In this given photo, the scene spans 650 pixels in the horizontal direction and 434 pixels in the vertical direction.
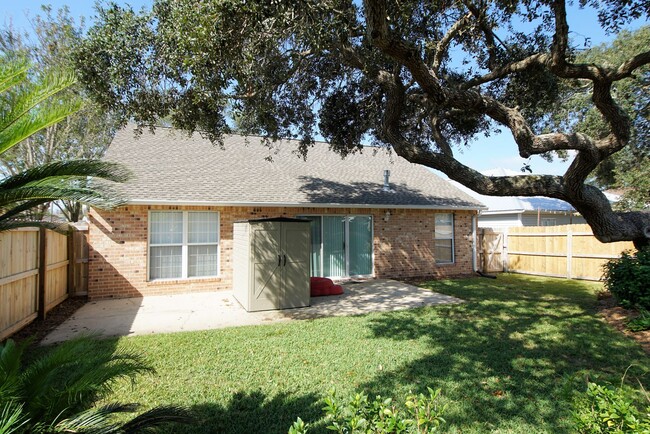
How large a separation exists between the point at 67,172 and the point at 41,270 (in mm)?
6175

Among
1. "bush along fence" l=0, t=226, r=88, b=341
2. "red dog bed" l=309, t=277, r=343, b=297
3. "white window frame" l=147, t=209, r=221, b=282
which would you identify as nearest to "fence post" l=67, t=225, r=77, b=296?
"bush along fence" l=0, t=226, r=88, b=341

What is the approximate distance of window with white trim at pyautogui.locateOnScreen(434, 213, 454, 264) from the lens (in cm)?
1438

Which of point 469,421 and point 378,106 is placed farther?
point 378,106

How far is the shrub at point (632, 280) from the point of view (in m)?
7.61

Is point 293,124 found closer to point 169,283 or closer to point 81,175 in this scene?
point 169,283

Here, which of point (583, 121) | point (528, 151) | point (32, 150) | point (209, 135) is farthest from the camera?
point (32, 150)

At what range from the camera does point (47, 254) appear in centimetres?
823

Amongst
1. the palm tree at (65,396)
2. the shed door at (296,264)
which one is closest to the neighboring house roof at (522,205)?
the shed door at (296,264)

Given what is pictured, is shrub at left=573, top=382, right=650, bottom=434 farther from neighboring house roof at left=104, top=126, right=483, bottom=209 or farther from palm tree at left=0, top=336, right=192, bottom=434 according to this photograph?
neighboring house roof at left=104, top=126, right=483, bottom=209

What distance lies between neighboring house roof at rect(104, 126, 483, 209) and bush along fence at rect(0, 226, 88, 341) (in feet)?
7.51

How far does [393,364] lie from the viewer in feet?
16.9

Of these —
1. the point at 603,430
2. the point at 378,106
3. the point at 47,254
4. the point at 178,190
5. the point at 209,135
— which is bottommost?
the point at 603,430

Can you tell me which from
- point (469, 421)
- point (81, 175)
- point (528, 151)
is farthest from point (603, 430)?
point (528, 151)

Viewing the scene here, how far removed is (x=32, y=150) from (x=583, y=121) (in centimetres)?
2678
